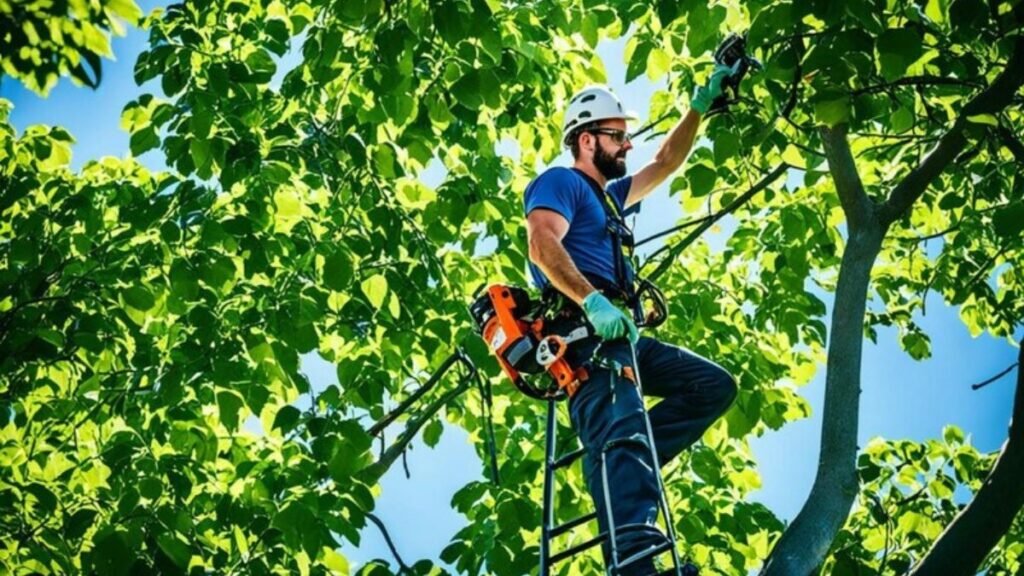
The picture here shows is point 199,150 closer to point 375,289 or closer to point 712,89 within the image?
point 375,289

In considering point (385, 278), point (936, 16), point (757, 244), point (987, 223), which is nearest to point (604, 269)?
point (385, 278)

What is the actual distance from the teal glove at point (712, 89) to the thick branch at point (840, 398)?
1.94 ft

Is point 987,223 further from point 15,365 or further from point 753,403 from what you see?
point 15,365

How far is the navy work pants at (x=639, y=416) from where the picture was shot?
4.17m

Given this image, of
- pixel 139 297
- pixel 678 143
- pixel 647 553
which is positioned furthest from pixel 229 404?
pixel 678 143

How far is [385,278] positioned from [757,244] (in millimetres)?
2788

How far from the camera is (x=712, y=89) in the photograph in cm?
549

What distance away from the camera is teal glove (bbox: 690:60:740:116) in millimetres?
5477

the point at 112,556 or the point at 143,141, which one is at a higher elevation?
the point at 143,141

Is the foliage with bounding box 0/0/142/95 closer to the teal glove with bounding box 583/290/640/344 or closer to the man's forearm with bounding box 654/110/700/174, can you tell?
the teal glove with bounding box 583/290/640/344

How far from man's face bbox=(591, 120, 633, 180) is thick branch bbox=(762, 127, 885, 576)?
0.98 meters

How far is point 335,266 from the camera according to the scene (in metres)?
5.54

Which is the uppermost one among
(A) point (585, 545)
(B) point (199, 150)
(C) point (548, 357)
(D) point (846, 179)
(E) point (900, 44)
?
(B) point (199, 150)

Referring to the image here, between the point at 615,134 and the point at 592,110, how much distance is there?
6.6 inches
